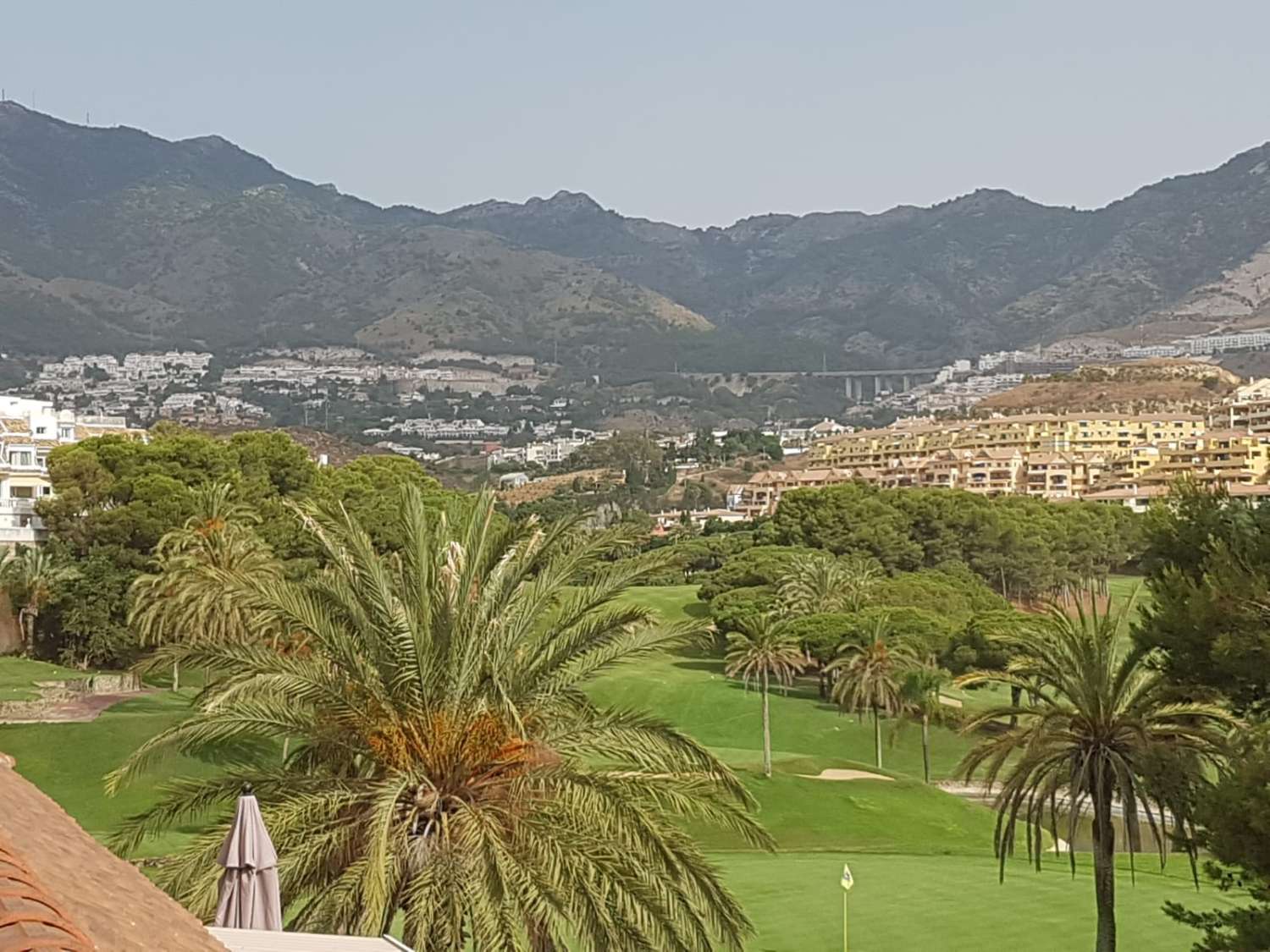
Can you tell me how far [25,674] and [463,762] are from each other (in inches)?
1400

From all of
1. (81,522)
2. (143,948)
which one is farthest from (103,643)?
(143,948)

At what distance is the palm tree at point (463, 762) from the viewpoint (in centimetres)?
1075

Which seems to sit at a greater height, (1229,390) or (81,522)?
(1229,390)

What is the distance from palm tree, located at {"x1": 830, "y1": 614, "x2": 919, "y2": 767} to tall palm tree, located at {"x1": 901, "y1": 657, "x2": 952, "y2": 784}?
0.30 meters

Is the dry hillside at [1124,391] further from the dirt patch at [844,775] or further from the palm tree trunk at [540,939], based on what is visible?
the palm tree trunk at [540,939]

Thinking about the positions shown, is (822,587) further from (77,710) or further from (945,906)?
(945,906)

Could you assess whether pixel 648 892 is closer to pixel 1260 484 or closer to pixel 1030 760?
pixel 1030 760

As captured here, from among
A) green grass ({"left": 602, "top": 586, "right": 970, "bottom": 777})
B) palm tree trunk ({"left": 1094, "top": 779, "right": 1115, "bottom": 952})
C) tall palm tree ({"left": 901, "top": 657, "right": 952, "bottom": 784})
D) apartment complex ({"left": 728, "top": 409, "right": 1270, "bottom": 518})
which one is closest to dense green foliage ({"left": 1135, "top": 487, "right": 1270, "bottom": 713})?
palm tree trunk ({"left": 1094, "top": 779, "right": 1115, "bottom": 952})

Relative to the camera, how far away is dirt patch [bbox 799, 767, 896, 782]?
34.5 meters

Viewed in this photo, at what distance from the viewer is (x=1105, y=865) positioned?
49.0 ft

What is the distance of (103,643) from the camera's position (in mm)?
45438

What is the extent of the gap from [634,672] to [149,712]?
21.0 metres

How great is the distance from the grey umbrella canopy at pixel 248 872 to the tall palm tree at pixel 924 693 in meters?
33.4

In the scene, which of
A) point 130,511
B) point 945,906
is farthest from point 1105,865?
point 130,511
